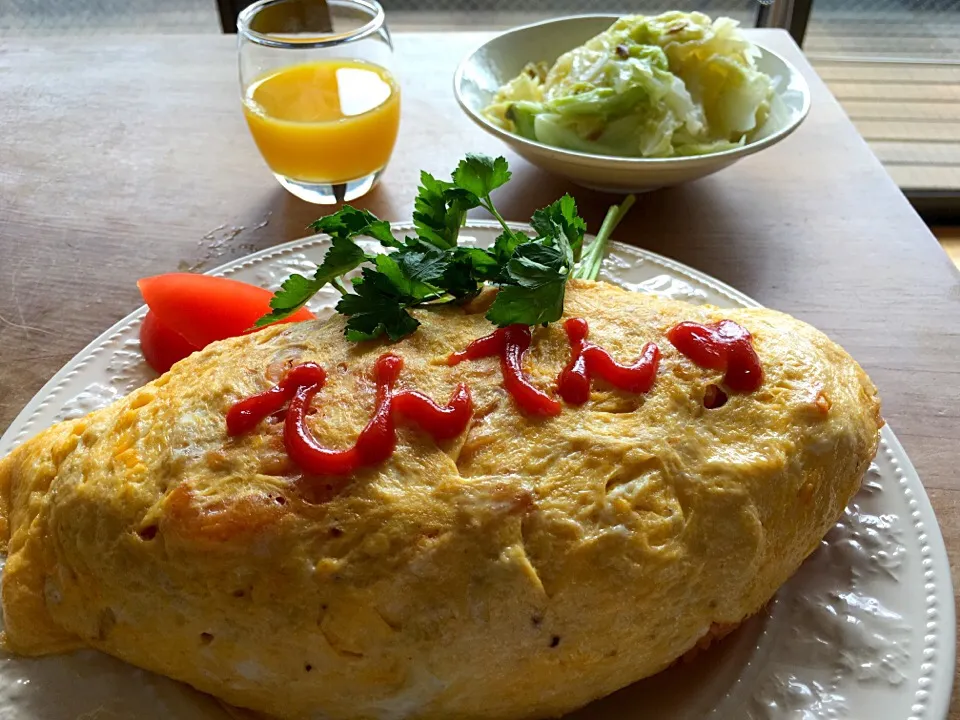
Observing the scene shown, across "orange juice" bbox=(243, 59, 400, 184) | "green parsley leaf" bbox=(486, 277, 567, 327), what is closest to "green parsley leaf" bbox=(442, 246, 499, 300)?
"green parsley leaf" bbox=(486, 277, 567, 327)

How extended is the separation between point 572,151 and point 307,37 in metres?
0.96

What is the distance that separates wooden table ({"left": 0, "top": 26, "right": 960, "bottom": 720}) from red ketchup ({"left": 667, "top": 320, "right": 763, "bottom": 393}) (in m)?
0.73

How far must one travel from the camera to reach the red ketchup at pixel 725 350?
5.02 ft

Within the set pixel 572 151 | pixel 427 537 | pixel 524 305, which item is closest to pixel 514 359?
pixel 524 305

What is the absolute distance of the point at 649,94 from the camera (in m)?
2.76

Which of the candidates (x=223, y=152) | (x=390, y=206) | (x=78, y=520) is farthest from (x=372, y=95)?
(x=78, y=520)

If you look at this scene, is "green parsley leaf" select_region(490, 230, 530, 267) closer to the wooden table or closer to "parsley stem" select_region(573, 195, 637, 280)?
"parsley stem" select_region(573, 195, 637, 280)

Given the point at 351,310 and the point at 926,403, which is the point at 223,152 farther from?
the point at 926,403

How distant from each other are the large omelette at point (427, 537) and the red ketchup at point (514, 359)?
0.02m

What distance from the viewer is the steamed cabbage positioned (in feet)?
9.08

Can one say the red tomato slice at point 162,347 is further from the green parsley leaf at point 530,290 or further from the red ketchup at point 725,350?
the red ketchup at point 725,350

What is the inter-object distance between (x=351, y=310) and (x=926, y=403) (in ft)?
5.18

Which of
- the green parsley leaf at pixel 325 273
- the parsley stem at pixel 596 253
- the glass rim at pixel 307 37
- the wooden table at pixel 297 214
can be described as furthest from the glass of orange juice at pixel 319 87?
the green parsley leaf at pixel 325 273

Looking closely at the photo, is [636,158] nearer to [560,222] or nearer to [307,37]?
[560,222]
